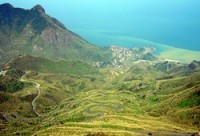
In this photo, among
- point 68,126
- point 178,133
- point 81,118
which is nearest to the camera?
point 178,133

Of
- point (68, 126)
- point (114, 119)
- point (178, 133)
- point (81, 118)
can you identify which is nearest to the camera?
point (178, 133)

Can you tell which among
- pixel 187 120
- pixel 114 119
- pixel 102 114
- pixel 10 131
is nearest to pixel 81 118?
pixel 102 114

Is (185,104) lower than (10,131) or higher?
higher

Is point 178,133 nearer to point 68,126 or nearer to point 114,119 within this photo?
point 114,119

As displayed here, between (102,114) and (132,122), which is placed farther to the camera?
(102,114)

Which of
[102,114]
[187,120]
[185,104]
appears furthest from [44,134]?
[185,104]

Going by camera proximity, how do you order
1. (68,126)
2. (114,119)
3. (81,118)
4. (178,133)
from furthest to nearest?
(81,118)
(114,119)
(68,126)
(178,133)

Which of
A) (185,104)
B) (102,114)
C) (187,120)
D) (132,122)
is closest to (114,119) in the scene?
(132,122)

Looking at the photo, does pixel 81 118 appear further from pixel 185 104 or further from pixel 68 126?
pixel 185 104

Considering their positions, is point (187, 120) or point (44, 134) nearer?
point (44, 134)
